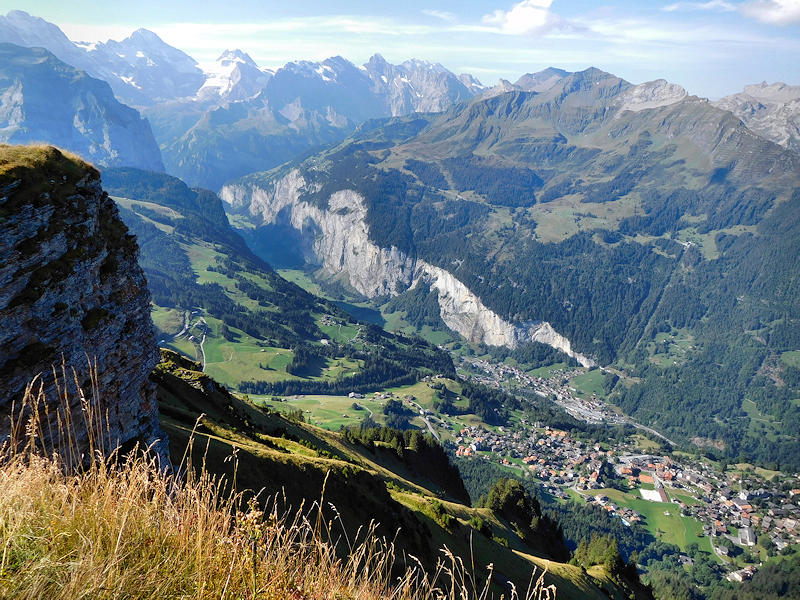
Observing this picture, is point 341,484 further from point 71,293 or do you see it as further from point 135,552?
point 135,552

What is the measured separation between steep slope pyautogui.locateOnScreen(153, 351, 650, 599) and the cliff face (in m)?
4.30

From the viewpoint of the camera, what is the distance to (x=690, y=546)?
134375 mm

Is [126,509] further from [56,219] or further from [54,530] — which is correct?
[56,219]

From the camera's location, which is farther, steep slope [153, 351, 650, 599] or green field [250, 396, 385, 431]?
green field [250, 396, 385, 431]

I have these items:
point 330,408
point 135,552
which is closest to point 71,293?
point 135,552

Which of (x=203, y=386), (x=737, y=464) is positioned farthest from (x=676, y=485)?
(x=203, y=386)

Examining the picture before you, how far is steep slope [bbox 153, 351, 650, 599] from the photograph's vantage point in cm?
3086

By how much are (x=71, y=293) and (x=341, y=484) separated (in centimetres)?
2400

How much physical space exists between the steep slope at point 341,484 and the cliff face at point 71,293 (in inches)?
169

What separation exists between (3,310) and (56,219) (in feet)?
13.6

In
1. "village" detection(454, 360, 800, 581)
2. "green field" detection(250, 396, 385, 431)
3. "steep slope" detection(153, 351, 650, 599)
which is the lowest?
"village" detection(454, 360, 800, 581)

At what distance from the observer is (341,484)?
35.5m

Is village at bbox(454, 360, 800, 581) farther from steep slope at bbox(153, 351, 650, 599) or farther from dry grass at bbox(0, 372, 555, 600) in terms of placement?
dry grass at bbox(0, 372, 555, 600)

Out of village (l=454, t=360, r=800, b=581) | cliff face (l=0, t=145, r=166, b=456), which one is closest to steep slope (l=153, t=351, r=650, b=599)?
cliff face (l=0, t=145, r=166, b=456)
